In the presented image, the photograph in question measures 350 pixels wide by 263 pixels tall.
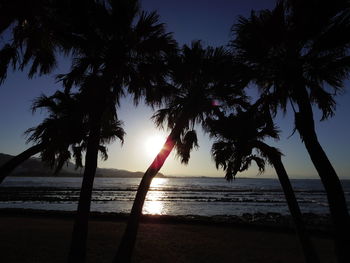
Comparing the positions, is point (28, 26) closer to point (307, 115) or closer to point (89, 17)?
point (89, 17)

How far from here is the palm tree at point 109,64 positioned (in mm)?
7309

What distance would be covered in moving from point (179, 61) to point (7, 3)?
4.94 metres

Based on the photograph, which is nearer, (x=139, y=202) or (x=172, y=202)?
(x=139, y=202)

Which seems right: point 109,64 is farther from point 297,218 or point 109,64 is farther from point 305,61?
point 297,218

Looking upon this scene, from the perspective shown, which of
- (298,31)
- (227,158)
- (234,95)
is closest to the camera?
(298,31)

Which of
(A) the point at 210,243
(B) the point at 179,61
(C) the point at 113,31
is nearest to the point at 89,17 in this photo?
(C) the point at 113,31

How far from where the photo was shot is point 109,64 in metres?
7.60

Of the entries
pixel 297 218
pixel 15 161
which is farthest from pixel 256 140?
pixel 15 161

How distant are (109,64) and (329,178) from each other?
5.55 meters

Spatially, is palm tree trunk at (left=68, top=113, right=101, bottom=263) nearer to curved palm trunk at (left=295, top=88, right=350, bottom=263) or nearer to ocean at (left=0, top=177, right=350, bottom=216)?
curved palm trunk at (left=295, top=88, right=350, bottom=263)

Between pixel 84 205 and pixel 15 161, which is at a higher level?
pixel 15 161

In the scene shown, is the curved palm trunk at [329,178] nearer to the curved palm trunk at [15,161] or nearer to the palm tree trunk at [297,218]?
the palm tree trunk at [297,218]

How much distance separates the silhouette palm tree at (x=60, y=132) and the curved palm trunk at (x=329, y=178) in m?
5.16

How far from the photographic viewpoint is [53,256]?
9461 mm
